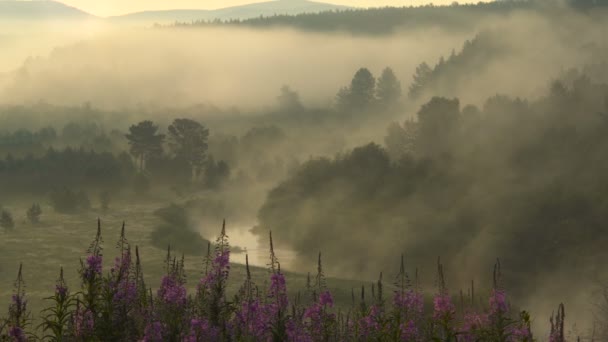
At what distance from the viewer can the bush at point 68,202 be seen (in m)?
128

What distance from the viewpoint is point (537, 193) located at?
101812mm

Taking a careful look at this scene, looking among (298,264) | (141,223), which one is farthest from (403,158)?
(141,223)

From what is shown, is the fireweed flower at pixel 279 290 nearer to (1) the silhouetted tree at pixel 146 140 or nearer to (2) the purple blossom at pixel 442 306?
(2) the purple blossom at pixel 442 306

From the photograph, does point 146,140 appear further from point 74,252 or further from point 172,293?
point 172,293

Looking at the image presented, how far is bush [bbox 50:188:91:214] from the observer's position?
128m

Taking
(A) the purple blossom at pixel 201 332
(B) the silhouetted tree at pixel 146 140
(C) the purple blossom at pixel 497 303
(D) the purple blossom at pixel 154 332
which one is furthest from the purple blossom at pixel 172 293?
(B) the silhouetted tree at pixel 146 140

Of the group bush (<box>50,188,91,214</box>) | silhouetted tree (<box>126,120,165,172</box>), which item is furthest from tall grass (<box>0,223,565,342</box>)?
silhouetted tree (<box>126,120,165,172</box>)

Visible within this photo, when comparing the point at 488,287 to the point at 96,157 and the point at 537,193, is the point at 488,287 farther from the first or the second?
the point at 96,157

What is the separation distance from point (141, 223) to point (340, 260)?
38.4 metres

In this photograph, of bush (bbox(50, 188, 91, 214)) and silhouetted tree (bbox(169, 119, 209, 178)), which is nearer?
bush (bbox(50, 188, 91, 214))

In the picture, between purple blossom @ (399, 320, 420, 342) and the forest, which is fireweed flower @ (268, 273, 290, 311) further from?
purple blossom @ (399, 320, 420, 342)

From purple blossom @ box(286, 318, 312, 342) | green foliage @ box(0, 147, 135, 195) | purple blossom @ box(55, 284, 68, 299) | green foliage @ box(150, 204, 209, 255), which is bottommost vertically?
purple blossom @ box(286, 318, 312, 342)

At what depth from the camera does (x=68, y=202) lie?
129125 millimetres

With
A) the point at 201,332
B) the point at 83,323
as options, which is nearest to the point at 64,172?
the point at 83,323
